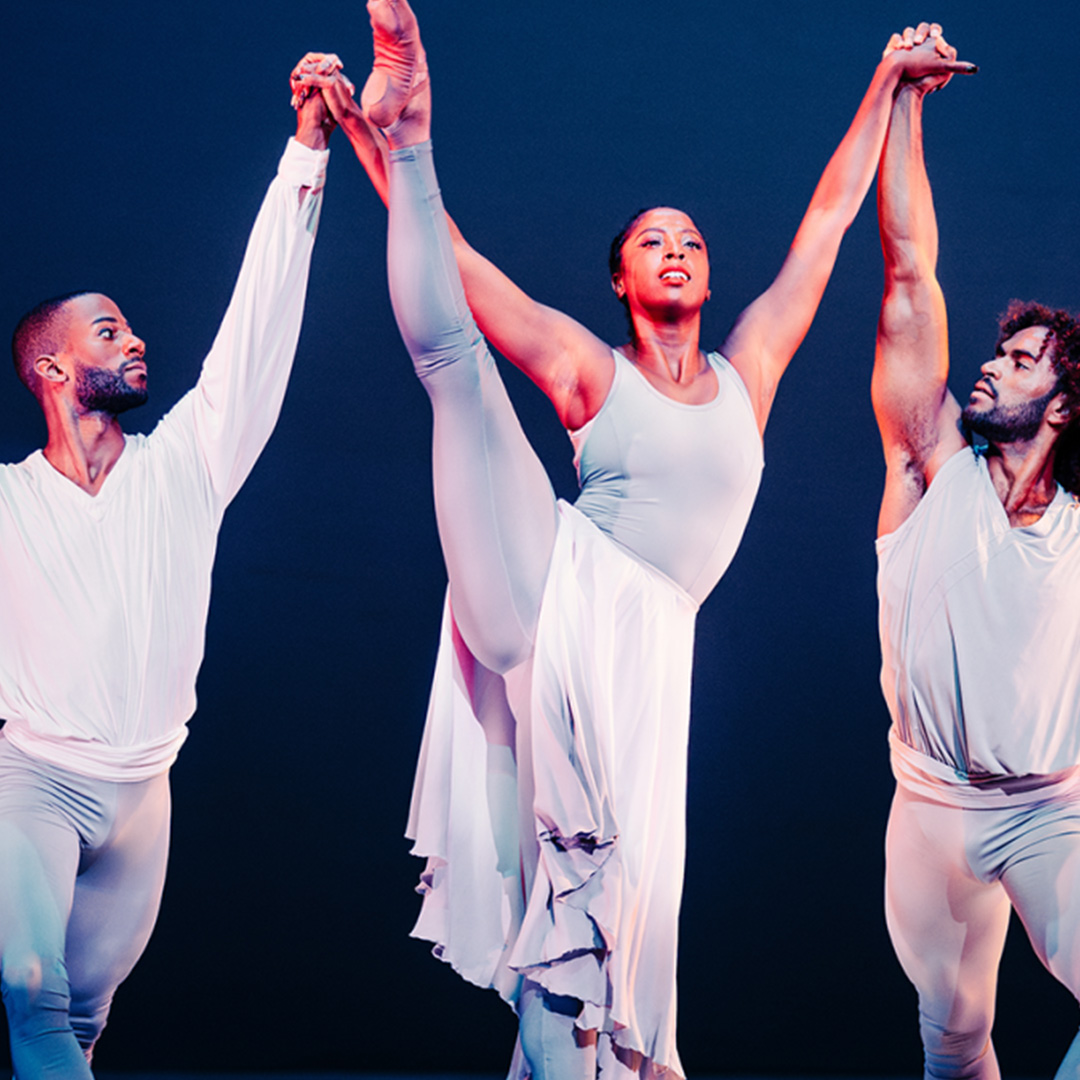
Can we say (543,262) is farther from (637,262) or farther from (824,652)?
(824,652)

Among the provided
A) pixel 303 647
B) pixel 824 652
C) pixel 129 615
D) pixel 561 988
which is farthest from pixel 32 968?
pixel 824 652

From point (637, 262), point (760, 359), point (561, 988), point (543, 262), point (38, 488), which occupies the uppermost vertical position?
point (543, 262)

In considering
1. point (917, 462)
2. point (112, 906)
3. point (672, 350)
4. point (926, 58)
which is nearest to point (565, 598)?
point (672, 350)

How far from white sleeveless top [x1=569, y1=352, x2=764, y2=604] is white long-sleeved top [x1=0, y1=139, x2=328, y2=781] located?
0.68 meters

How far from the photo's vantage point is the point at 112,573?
8.64ft

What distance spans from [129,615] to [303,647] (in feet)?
3.07

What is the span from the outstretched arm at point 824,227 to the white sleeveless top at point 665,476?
0.22 metres

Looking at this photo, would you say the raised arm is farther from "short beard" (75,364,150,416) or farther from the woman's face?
the woman's face

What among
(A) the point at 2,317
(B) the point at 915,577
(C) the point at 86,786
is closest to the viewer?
(C) the point at 86,786

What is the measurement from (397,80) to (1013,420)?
1.35 meters

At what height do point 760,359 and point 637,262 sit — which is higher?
point 637,262

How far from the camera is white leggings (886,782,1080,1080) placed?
2570mm

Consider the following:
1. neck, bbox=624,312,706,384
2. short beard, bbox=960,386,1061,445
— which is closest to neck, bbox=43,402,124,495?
neck, bbox=624,312,706,384

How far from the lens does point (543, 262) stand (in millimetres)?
3576
